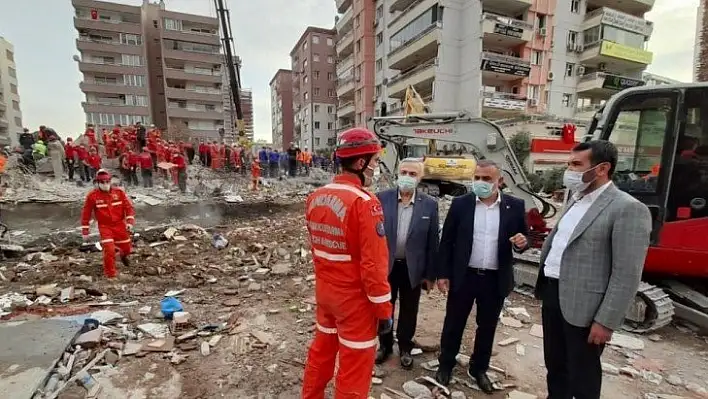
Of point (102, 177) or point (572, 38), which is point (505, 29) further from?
point (102, 177)

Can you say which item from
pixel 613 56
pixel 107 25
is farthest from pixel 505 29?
pixel 107 25

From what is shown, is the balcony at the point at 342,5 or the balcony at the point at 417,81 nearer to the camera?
the balcony at the point at 417,81

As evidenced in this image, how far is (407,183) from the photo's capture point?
2969 mm

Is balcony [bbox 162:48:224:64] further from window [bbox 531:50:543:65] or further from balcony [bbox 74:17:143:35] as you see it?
window [bbox 531:50:543:65]

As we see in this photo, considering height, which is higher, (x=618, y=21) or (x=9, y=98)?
(x=618, y=21)

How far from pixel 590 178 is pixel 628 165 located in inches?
104

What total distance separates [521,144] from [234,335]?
1826cm

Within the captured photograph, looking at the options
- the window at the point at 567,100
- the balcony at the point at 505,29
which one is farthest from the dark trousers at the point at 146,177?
the window at the point at 567,100

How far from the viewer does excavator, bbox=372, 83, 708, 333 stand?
3.52 m

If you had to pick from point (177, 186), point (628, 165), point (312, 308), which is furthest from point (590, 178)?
point (177, 186)

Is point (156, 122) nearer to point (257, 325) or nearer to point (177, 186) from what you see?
point (177, 186)

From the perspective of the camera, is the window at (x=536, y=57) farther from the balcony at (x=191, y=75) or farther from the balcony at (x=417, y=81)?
the balcony at (x=191, y=75)

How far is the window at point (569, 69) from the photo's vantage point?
24.8 metres

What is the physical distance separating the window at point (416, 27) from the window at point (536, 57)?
265 inches
